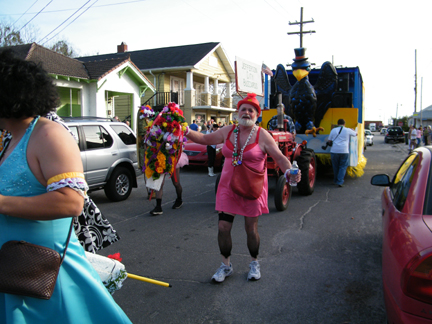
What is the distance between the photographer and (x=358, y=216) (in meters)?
6.37

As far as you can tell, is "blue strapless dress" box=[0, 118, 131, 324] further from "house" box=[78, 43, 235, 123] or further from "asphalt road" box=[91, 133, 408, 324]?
"house" box=[78, 43, 235, 123]

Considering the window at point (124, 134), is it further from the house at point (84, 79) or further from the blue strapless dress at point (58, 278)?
the house at point (84, 79)

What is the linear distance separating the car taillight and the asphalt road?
3.80ft

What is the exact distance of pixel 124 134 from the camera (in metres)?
8.09

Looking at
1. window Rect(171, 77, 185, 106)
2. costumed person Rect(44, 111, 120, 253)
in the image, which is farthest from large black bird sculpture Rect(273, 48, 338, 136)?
window Rect(171, 77, 185, 106)

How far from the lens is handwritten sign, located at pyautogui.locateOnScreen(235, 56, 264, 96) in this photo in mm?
8102

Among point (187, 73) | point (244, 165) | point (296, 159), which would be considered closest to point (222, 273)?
point (244, 165)

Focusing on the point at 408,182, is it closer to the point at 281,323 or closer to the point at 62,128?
the point at 281,323

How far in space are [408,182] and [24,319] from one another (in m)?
2.80

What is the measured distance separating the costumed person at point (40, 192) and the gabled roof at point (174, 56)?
2204 cm

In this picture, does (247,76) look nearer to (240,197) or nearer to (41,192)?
(240,197)

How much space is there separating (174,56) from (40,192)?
2454cm

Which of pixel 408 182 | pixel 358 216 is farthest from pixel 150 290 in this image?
pixel 358 216

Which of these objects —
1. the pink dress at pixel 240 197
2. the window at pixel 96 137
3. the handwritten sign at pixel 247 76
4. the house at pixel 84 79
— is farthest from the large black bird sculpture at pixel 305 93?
the house at pixel 84 79
